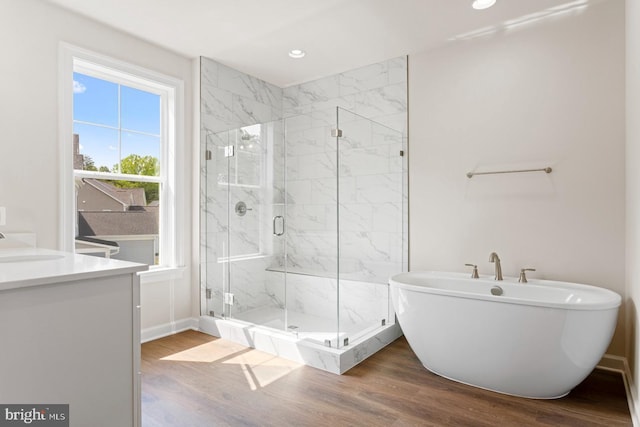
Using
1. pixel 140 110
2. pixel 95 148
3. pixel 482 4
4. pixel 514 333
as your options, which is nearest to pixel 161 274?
pixel 95 148

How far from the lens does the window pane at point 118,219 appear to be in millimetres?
2946

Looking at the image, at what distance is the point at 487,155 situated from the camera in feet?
9.95

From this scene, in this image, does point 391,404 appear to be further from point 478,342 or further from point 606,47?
point 606,47

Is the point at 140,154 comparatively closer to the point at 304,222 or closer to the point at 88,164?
the point at 88,164

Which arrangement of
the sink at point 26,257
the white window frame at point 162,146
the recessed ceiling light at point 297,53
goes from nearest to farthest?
the sink at point 26,257 → the white window frame at point 162,146 → the recessed ceiling light at point 297,53

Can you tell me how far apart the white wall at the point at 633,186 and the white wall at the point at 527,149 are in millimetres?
166

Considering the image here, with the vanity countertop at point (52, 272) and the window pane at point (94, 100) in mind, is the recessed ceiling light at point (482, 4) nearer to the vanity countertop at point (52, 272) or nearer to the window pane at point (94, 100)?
the vanity countertop at point (52, 272)

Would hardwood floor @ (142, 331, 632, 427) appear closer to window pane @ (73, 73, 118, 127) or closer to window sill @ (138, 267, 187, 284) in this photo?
window sill @ (138, 267, 187, 284)

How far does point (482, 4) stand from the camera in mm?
2604

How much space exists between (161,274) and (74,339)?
86.1 inches

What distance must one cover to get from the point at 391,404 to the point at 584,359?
43.9 inches

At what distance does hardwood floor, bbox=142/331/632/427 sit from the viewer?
1997 mm

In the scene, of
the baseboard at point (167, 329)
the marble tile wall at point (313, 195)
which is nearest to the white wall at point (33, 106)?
the baseboard at point (167, 329)

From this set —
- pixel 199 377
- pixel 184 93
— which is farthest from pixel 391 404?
pixel 184 93
